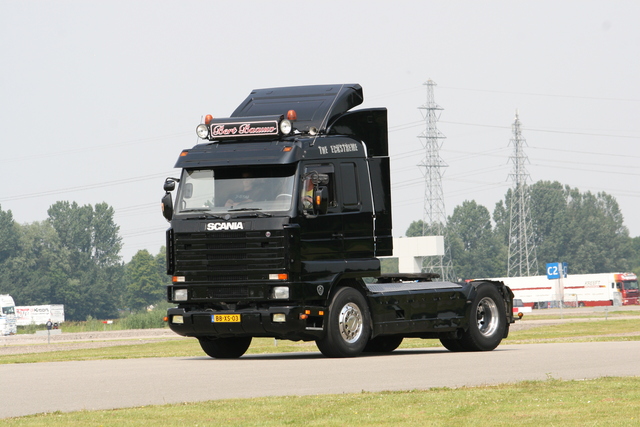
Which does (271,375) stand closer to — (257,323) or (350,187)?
(257,323)

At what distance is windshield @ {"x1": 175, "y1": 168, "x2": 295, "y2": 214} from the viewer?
17.3m

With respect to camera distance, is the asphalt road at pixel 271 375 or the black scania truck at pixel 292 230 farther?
the black scania truck at pixel 292 230

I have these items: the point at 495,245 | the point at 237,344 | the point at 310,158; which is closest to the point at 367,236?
the point at 310,158

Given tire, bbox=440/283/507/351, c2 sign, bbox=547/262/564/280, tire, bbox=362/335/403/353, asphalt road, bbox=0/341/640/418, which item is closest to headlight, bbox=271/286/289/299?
asphalt road, bbox=0/341/640/418

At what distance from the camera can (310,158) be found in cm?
1764

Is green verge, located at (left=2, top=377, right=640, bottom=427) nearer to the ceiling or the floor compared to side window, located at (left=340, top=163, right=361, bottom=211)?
nearer to the floor

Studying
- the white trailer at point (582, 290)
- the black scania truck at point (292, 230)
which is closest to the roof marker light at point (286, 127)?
the black scania truck at point (292, 230)

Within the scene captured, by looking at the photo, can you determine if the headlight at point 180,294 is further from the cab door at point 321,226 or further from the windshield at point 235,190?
the cab door at point 321,226

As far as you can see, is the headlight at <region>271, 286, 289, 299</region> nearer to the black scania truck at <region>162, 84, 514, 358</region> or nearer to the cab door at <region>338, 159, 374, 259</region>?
the black scania truck at <region>162, 84, 514, 358</region>

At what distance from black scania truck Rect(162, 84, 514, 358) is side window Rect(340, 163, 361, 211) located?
24 millimetres

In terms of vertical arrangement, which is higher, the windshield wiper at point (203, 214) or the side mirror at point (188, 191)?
the side mirror at point (188, 191)

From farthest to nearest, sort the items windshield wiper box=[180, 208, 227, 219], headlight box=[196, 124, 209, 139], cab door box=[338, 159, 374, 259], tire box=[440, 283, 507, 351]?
tire box=[440, 283, 507, 351] < headlight box=[196, 124, 209, 139] < cab door box=[338, 159, 374, 259] < windshield wiper box=[180, 208, 227, 219]

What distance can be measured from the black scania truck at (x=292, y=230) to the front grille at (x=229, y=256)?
2cm

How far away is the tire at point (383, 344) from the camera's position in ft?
68.6
